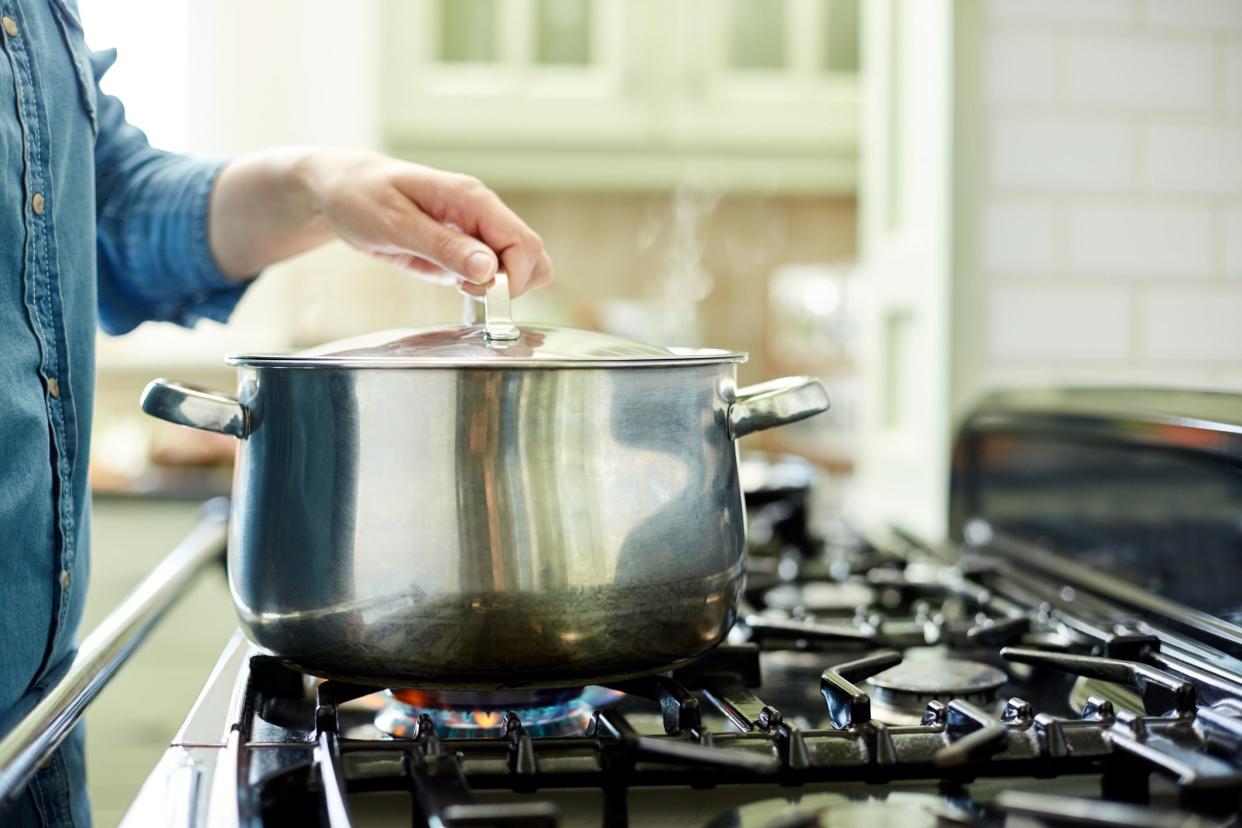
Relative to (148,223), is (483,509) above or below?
below

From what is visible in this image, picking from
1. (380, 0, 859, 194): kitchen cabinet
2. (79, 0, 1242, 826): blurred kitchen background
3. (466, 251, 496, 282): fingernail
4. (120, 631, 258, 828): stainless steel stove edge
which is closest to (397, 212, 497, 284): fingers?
(466, 251, 496, 282): fingernail

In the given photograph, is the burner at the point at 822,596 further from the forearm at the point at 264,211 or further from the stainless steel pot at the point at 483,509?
the forearm at the point at 264,211

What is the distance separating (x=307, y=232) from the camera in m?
0.77

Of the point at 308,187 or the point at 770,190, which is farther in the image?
the point at 770,190

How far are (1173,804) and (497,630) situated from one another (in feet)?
0.88

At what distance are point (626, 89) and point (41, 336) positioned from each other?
63.7 inches

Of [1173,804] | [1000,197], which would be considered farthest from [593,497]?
[1000,197]

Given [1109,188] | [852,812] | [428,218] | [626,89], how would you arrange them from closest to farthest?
[852,812] → [428,218] → [1109,188] → [626,89]

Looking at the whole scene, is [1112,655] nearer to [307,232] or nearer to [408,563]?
[408,563]

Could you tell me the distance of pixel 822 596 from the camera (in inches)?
34.4

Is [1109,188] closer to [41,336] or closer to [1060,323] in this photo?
[1060,323]

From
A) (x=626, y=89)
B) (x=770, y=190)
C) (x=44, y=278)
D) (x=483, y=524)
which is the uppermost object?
(x=626, y=89)

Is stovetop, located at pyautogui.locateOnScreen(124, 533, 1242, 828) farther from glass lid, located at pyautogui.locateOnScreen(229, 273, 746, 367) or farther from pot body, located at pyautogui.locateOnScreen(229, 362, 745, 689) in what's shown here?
glass lid, located at pyautogui.locateOnScreen(229, 273, 746, 367)

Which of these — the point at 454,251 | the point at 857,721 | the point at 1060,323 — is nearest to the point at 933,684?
the point at 857,721
